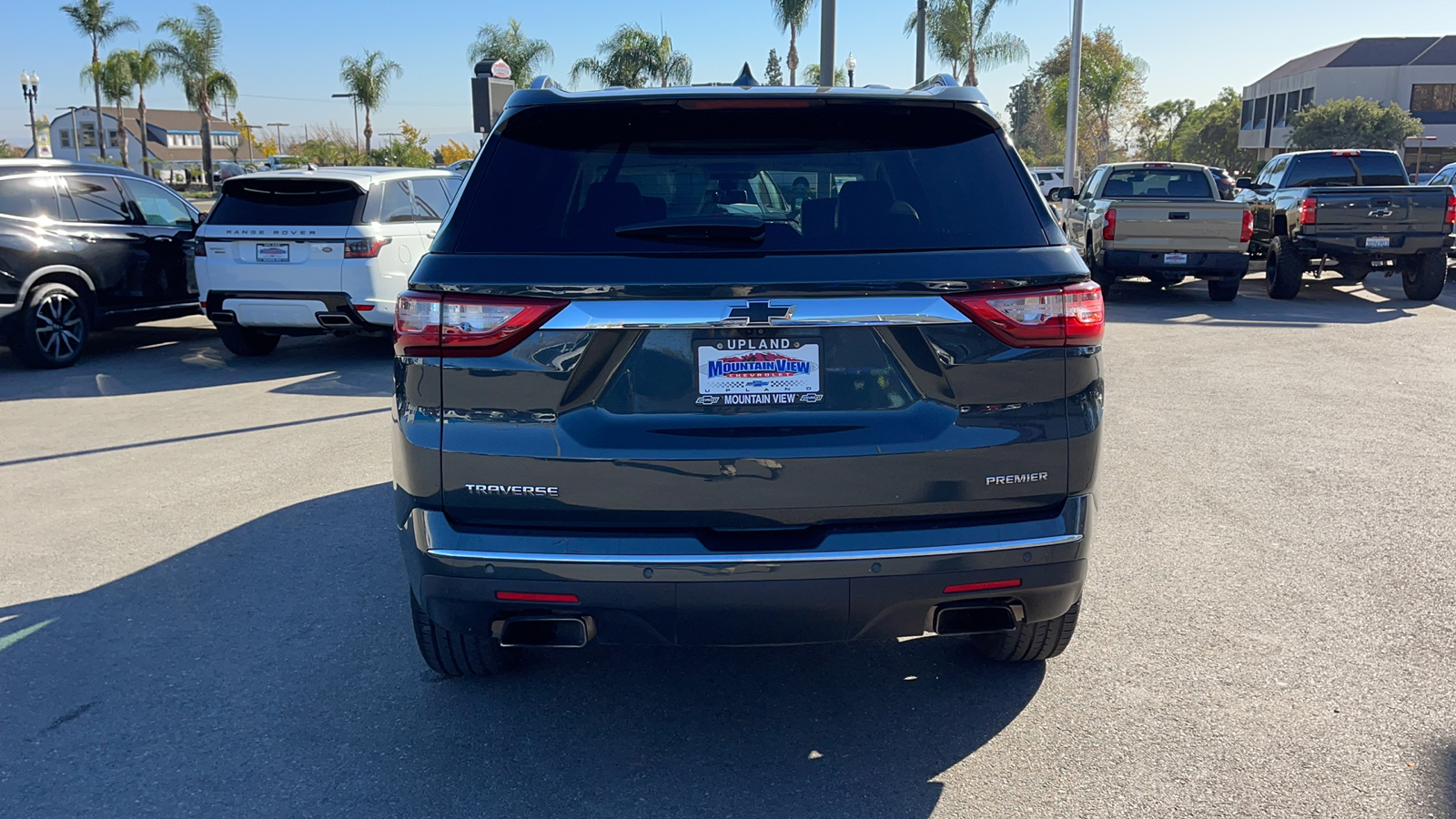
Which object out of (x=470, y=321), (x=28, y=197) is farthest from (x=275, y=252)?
(x=470, y=321)

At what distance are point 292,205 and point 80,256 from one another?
7.00ft

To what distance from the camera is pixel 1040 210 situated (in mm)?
3098

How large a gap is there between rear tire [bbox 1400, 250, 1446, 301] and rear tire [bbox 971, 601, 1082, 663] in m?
13.8

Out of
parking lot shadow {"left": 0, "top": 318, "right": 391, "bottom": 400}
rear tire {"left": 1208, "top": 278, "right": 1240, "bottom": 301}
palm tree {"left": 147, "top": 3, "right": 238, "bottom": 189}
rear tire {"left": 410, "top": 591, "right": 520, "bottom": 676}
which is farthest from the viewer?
palm tree {"left": 147, "top": 3, "right": 238, "bottom": 189}

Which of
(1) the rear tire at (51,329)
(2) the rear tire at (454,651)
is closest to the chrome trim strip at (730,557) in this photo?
(2) the rear tire at (454,651)

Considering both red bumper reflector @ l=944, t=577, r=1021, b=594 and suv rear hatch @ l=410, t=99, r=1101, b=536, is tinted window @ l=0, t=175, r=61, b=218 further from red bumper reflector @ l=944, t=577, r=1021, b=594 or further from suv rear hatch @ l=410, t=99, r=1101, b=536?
red bumper reflector @ l=944, t=577, r=1021, b=594

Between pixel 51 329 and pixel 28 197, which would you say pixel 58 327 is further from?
pixel 28 197

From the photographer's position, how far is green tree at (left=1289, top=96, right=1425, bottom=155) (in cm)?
6675

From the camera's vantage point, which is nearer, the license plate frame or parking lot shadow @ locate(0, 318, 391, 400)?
parking lot shadow @ locate(0, 318, 391, 400)

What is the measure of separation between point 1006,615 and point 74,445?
261 inches

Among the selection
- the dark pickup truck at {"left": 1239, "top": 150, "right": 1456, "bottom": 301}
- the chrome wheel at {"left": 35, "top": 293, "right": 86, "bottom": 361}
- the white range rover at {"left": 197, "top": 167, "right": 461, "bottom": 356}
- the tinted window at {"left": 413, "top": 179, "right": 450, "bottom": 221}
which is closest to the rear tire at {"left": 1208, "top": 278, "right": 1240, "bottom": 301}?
the dark pickup truck at {"left": 1239, "top": 150, "right": 1456, "bottom": 301}

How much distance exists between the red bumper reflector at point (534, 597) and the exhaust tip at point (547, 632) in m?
0.07

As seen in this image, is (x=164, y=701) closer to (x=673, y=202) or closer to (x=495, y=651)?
(x=495, y=651)

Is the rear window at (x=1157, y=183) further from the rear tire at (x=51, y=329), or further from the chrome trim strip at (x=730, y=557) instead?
the chrome trim strip at (x=730, y=557)
